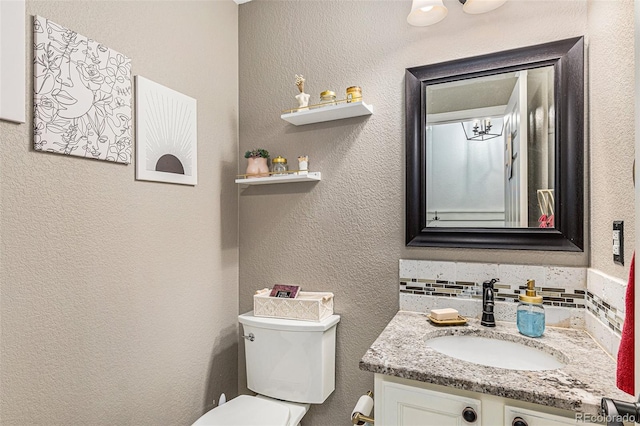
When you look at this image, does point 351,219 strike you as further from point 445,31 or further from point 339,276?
point 445,31

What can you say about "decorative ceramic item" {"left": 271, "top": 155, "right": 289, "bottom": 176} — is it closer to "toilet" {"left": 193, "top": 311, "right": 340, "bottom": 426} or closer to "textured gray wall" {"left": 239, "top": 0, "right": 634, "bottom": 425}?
"textured gray wall" {"left": 239, "top": 0, "right": 634, "bottom": 425}

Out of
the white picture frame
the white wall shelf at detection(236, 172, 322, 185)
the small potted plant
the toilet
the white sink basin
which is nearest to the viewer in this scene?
the white picture frame

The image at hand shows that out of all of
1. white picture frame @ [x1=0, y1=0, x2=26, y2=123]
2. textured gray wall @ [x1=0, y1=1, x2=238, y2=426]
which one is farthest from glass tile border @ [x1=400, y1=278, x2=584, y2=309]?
white picture frame @ [x1=0, y1=0, x2=26, y2=123]

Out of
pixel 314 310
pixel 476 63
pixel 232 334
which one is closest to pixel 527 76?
pixel 476 63

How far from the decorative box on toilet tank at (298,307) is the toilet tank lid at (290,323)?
2 cm

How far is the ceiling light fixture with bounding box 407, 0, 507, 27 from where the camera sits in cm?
136

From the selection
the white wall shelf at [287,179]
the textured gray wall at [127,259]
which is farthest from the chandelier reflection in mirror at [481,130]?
the textured gray wall at [127,259]

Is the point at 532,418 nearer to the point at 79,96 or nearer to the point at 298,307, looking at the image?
the point at 298,307

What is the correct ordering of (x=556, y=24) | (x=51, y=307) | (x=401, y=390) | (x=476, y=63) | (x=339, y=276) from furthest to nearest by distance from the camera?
(x=339, y=276) → (x=476, y=63) → (x=556, y=24) → (x=51, y=307) → (x=401, y=390)

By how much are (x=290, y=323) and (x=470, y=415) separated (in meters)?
0.87

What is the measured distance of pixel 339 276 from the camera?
171 centimetres

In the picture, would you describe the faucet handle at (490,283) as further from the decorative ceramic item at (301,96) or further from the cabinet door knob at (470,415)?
the decorative ceramic item at (301,96)

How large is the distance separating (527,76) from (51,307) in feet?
6.35

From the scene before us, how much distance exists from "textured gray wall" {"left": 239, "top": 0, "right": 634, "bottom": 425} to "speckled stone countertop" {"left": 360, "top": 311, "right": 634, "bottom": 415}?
307mm
